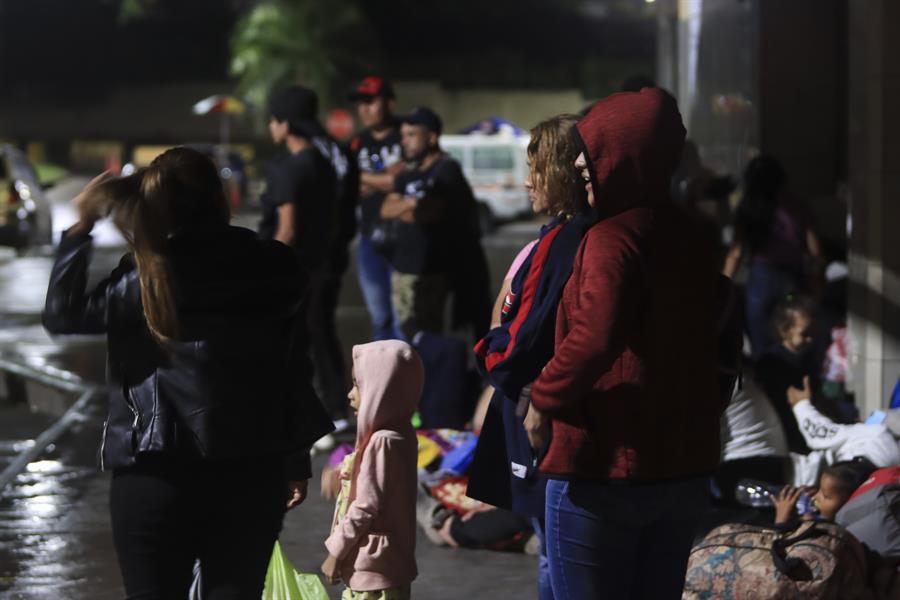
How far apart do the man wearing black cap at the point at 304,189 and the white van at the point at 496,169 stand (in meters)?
26.3

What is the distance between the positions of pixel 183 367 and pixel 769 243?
6717 millimetres

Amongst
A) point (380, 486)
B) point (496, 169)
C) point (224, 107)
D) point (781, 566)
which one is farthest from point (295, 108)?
point (224, 107)

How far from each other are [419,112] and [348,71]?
3877cm

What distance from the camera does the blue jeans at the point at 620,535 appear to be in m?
3.49

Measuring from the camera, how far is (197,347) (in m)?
3.61

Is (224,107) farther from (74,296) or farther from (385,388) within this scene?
(74,296)

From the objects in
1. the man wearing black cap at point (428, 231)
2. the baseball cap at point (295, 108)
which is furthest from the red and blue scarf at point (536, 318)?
the man wearing black cap at point (428, 231)

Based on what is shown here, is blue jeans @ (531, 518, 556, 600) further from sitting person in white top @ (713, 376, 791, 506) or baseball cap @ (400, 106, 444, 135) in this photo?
baseball cap @ (400, 106, 444, 135)

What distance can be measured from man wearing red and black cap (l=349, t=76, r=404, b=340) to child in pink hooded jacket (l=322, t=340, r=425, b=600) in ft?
14.4

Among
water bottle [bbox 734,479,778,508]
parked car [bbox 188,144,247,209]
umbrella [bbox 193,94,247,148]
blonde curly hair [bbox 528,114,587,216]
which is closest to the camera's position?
blonde curly hair [bbox 528,114,587,216]

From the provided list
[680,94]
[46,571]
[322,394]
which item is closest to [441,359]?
[322,394]

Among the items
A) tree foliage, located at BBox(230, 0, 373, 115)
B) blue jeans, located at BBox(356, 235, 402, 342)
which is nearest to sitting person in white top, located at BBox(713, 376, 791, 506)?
blue jeans, located at BBox(356, 235, 402, 342)

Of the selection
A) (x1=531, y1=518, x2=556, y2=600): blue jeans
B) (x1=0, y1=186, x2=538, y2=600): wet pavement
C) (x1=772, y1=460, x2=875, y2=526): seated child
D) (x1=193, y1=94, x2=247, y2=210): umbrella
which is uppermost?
(x1=531, y1=518, x2=556, y2=600): blue jeans

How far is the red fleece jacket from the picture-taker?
3.39 meters
